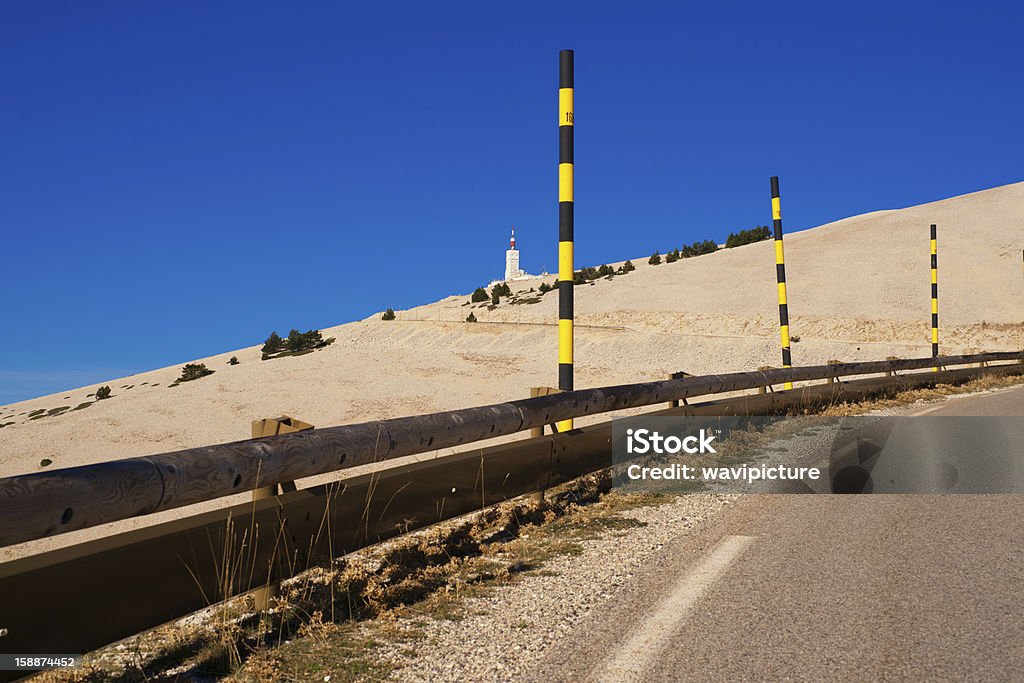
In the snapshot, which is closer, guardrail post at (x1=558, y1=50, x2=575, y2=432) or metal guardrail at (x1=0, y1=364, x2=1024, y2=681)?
metal guardrail at (x1=0, y1=364, x2=1024, y2=681)

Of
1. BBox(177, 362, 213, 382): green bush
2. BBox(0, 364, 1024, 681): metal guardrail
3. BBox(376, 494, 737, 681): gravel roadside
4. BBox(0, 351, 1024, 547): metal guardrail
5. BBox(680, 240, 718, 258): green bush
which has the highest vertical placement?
BBox(680, 240, 718, 258): green bush

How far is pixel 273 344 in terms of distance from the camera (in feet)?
238

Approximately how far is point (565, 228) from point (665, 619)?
5720 mm

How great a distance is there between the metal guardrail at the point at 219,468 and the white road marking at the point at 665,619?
1823mm

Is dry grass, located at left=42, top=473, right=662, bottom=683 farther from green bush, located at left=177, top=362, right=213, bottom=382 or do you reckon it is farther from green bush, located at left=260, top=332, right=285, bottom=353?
green bush, located at left=260, top=332, right=285, bottom=353

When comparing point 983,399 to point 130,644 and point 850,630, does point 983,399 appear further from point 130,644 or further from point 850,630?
point 130,644

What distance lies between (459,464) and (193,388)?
→ 3692 centimetres

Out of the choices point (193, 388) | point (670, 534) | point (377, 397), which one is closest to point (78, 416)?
point (193, 388)

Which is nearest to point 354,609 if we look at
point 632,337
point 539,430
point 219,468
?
point 219,468

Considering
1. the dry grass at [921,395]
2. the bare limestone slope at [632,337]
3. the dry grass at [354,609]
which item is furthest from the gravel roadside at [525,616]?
the bare limestone slope at [632,337]

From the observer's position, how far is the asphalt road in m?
3.72

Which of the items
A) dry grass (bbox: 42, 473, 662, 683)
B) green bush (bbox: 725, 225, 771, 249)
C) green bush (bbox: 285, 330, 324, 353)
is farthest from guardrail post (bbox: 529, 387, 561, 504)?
green bush (bbox: 725, 225, 771, 249)

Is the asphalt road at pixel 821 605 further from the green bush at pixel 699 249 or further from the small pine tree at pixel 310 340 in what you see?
the green bush at pixel 699 249

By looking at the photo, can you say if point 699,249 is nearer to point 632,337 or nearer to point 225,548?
point 632,337
